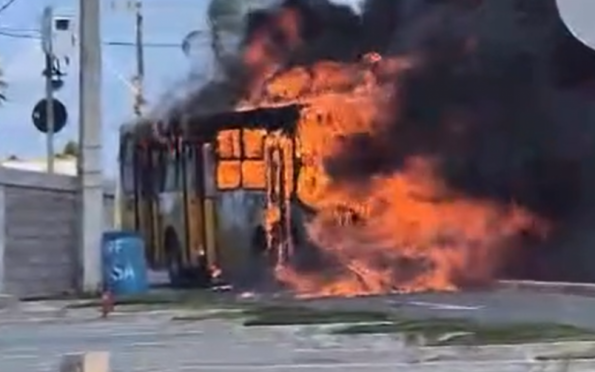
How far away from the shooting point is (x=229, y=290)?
34812 millimetres

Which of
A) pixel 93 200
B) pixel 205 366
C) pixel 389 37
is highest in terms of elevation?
pixel 389 37

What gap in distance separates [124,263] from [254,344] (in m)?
14.4

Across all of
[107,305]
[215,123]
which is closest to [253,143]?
[215,123]

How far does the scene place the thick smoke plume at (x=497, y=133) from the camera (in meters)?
33.8

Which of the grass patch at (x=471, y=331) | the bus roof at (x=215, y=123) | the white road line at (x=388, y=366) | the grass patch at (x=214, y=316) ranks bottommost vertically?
the white road line at (x=388, y=366)

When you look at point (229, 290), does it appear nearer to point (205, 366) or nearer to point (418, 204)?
point (418, 204)

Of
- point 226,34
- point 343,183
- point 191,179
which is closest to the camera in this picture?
point 343,183

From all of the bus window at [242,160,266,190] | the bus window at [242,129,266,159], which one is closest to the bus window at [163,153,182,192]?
the bus window at [242,160,266,190]

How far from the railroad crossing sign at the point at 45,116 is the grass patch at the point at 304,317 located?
21.9m

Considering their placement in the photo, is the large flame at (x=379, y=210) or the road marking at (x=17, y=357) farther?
the large flame at (x=379, y=210)

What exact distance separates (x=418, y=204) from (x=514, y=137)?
222 centimetres

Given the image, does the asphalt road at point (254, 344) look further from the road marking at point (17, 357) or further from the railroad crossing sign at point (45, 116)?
the railroad crossing sign at point (45, 116)

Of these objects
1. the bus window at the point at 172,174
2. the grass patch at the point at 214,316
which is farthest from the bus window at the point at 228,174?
the grass patch at the point at 214,316

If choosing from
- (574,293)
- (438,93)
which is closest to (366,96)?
(438,93)
